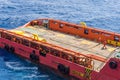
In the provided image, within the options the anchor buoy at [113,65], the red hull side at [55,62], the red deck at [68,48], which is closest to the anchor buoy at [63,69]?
the red deck at [68,48]

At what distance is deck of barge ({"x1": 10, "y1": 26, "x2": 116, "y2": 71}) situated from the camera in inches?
725

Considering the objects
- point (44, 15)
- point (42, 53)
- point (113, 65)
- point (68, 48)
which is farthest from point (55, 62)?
point (44, 15)

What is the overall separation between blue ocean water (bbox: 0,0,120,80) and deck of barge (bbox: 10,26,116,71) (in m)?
2.92

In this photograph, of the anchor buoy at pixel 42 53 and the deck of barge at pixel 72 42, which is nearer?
the anchor buoy at pixel 42 53

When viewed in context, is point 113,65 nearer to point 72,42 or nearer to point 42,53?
point 42,53

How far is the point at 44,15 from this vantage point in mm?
34469

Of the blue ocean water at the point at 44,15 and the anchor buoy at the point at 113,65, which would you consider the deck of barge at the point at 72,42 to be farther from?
the blue ocean water at the point at 44,15

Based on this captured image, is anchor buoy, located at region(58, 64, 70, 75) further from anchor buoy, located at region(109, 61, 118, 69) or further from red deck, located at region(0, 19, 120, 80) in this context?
anchor buoy, located at region(109, 61, 118, 69)

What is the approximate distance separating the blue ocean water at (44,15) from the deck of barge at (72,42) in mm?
2920

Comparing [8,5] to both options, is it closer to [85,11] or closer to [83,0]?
[85,11]

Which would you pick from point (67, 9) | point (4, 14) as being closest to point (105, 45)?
point (4, 14)

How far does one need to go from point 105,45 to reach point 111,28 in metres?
10.7

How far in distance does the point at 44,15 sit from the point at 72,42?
14.9 metres

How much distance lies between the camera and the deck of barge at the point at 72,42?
725 inches
